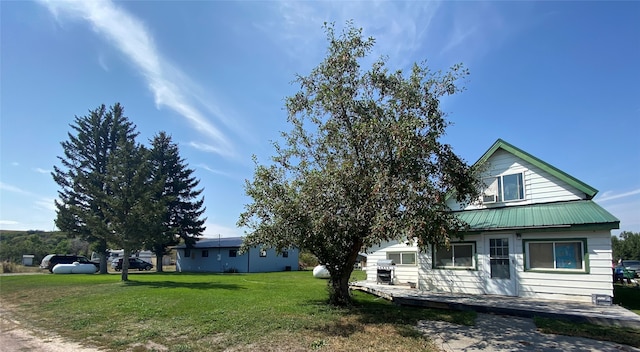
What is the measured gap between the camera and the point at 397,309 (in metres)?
12.3

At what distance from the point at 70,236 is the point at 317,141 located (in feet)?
114

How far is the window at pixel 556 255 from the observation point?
44.2ft

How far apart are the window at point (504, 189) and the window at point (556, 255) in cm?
225

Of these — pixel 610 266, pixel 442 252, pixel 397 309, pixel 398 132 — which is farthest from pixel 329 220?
pixel 610 266

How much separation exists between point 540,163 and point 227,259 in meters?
32.5

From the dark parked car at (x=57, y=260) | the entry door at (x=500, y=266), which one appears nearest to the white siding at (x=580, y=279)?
the entry door at (x=500, y=266)

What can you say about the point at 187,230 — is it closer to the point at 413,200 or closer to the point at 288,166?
the point at 288,166

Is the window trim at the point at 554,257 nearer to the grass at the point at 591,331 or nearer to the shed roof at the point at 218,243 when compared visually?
the grass at the point at 591,331

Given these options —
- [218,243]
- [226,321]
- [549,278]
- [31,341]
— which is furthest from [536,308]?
[218,243]

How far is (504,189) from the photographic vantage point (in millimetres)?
16172

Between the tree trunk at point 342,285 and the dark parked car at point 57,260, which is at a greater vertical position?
the tree trunk at point 342,285

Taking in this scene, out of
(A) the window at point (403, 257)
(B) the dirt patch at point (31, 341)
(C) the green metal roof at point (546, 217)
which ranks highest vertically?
(C) the green metal roof at point (546, 217)

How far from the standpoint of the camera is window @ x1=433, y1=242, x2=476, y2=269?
15875 millimetres

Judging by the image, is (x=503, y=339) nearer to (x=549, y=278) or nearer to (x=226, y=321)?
(x=226, y=321)
